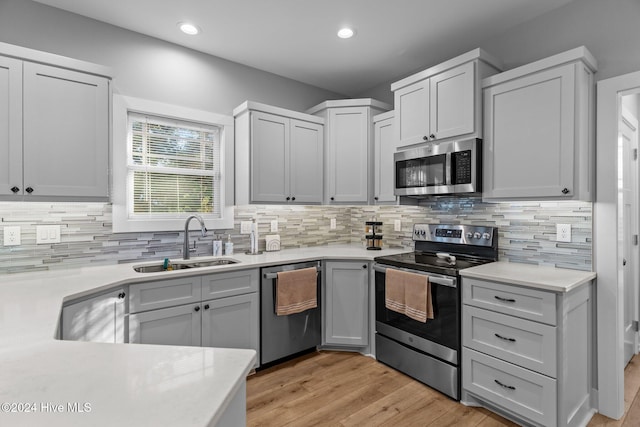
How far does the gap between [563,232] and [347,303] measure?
174cm

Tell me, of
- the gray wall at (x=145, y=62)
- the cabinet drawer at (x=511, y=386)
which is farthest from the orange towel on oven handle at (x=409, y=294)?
the gray wall at (x=145, y=62)

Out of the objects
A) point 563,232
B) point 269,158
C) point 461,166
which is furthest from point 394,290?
point 269,158

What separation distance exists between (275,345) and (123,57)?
2.62 m

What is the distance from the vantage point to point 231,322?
8.32 feet

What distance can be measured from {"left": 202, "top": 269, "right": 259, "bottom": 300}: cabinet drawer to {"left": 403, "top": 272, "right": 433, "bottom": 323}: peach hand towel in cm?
118

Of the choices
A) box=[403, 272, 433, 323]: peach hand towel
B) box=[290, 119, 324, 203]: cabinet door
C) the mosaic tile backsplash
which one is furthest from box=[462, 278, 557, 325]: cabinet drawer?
box=[290, 119, 324, 203]: cabinet door

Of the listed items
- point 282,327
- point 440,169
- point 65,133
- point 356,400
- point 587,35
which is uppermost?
point 587,35

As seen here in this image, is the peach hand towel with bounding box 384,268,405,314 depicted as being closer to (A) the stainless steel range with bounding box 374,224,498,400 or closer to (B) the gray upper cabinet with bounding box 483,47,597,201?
(A) the stainless steel range with bounding box 374,224,498,400

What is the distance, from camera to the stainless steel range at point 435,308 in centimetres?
232

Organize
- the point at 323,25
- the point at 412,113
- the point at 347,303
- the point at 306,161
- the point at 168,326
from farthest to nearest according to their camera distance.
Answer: the point at 306,161, the point at 347,303, the point at 412,113, the point at 323,25, the point at 168,326

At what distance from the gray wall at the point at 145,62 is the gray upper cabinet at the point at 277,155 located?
0.34m

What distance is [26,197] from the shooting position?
6.63 ft

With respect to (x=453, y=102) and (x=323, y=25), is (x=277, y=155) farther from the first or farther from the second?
(x=453, y=102)

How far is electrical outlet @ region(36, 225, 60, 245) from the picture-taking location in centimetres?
228
